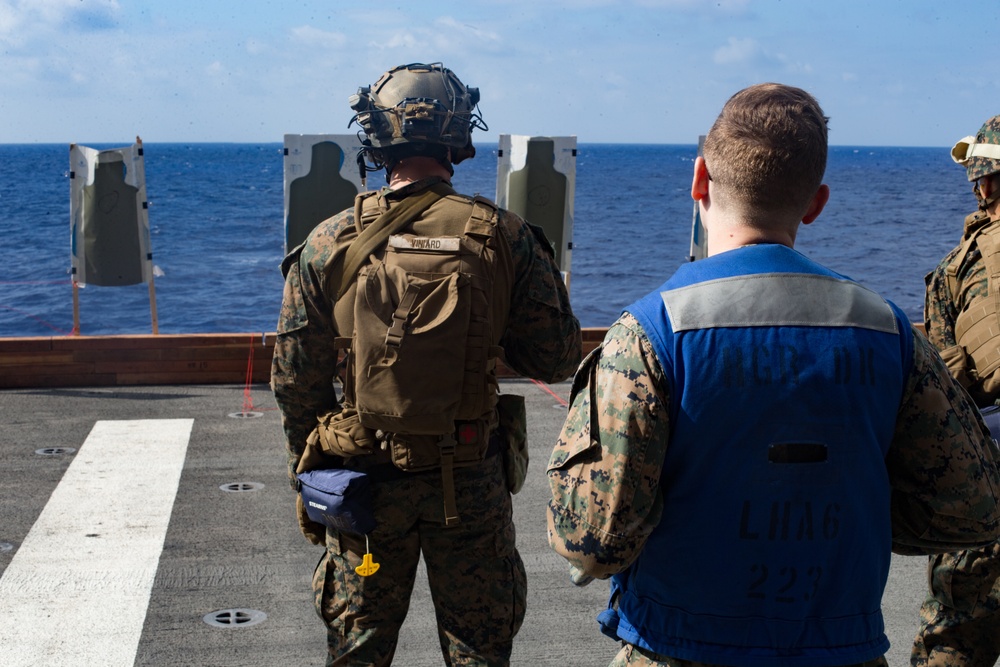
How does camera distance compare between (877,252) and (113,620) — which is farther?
(877,252)

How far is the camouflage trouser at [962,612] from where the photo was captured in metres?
3.62

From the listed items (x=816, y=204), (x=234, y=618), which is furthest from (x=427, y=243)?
(x=234, y=618)

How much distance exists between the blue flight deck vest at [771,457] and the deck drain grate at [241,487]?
4.67 m

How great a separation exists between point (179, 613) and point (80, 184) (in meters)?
5.69

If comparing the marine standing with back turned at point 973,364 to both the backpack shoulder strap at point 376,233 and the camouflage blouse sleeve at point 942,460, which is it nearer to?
the camouflage blouse sleeve at point 942,460

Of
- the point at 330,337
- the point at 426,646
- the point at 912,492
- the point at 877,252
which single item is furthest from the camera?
the point at 877,252

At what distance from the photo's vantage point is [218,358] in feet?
29.5

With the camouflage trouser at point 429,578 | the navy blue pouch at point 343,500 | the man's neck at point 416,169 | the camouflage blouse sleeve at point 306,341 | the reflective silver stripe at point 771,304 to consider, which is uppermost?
the man's neck at point 416,169

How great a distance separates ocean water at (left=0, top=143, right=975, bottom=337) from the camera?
92.6 ft

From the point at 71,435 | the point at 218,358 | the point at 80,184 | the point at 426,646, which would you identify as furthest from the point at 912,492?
A: the point at 80,184

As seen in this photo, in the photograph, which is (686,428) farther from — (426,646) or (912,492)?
(426,646)

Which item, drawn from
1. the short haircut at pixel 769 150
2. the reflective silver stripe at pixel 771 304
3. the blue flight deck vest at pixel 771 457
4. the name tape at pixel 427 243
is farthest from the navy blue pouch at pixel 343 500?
the short haircut at pixel 769 150

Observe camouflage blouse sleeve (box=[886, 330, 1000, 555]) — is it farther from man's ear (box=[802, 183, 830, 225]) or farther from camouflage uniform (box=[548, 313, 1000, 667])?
man's ear (box=[802, 183, 830, 225])

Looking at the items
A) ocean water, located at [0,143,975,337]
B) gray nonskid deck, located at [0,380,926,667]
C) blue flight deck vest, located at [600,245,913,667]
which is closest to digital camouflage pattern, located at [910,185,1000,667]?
gray nonskid deck, located at [0,380,926,667]
